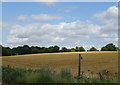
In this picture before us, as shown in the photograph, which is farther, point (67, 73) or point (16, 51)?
point (16, 51)

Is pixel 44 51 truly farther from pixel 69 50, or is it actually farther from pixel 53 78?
pixel 53 78

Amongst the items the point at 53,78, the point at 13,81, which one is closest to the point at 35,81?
the point at 53,78

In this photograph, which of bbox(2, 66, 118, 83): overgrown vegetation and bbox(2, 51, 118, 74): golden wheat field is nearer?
bbox(2, 66, 118, 83): overgrown vegetation

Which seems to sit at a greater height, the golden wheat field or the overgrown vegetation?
the overgrown vegetation

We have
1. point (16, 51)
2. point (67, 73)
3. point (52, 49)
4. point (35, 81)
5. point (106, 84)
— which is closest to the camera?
point (106, 84)

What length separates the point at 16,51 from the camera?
56156 mm

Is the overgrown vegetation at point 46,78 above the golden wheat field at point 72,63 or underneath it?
above

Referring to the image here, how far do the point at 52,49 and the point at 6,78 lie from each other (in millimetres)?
48754

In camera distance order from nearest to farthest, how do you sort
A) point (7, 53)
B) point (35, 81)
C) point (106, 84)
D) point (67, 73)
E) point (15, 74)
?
point (106, 84) → point (35, 81) → point (67, 73) → point (15, 74) → point (7, 53)

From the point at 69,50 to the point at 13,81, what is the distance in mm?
50901

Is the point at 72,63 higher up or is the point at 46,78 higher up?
the point at 46,78

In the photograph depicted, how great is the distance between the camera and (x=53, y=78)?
9781mm

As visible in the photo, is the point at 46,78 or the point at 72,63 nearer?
the point at 46,78

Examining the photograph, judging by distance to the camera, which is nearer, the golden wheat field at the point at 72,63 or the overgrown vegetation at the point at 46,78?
the overgrown vegetation at the point at 46,78
